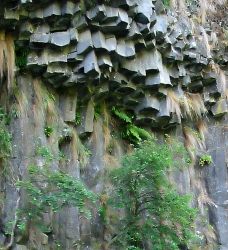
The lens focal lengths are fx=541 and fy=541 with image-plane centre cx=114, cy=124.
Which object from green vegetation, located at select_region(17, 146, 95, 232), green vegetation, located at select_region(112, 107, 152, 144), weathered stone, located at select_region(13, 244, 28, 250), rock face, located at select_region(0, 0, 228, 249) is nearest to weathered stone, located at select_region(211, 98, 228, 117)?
rock face, located at select_region(0, 0, 228, 249)

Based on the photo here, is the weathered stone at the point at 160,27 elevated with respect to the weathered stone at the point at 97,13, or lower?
elevated

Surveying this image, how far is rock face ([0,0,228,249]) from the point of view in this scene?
25.9 ft

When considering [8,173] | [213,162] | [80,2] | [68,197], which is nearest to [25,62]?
[80,2]

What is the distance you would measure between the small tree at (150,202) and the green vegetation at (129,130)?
6.04 feet

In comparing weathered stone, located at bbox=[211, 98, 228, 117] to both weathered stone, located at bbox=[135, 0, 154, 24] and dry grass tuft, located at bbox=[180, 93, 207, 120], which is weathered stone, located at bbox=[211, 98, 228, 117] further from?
weathered stone, located at bbox=[135, 0, 154, 24]

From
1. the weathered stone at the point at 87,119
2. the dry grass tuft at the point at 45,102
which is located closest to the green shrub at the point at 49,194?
the dry grass tuft at the point at 45,102

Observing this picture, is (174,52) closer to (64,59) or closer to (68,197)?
(64,59)

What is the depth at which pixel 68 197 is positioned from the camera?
266 inches

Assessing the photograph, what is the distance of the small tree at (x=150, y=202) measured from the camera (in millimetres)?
7332

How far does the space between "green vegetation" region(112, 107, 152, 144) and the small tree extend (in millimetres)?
1840

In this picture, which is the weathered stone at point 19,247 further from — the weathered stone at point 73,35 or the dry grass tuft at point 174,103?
the dry grass tuft at point 174,103

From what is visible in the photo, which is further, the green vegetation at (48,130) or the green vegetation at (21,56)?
the green vegetation at (21,56)

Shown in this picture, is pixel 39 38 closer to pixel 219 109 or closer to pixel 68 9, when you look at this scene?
pixel 68 9

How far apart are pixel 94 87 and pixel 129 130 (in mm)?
1190
